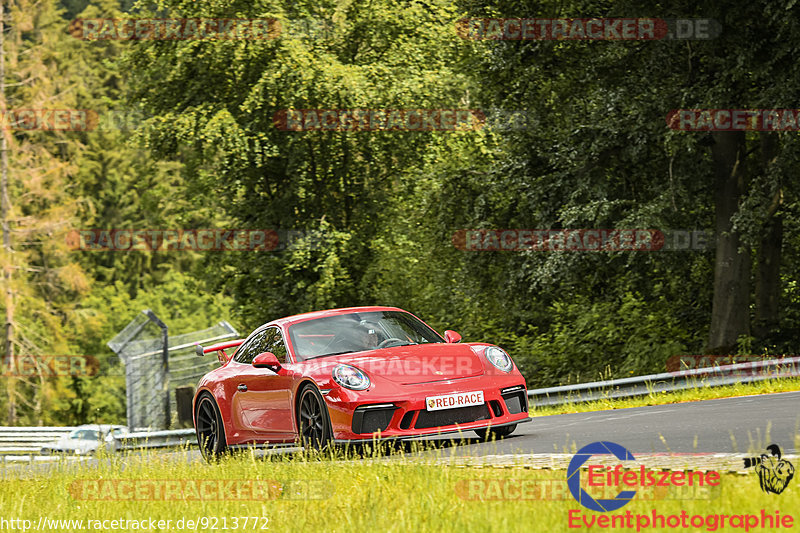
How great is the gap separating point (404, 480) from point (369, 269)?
24251 millimetres

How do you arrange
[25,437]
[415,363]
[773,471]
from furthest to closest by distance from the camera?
1. [25,437]
2. [415,363]
3. [773,471]

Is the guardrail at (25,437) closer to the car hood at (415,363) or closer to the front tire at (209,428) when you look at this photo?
the front tire at (209,428)

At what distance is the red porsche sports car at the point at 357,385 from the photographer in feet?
30.5

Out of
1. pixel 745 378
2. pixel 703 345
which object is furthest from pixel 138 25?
pixel 745 378

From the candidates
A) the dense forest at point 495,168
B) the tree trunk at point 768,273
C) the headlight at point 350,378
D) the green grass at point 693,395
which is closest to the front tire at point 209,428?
the headlight at point 350,378

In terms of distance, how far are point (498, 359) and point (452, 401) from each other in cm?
94

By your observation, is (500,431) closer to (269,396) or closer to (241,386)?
(269,396)

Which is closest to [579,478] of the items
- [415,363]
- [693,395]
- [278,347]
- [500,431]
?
[415,363]

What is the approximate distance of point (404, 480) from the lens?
7590mm

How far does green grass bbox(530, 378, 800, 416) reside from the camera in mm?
13602

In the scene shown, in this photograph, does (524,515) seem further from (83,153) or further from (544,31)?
(83,153)

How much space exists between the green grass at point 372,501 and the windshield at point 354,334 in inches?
48.7

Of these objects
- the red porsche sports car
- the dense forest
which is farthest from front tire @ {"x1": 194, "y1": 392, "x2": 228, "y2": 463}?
the dense forest

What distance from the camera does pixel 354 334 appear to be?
1051 centimetres
